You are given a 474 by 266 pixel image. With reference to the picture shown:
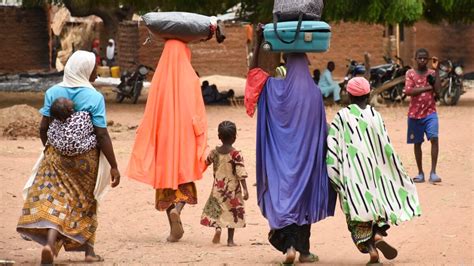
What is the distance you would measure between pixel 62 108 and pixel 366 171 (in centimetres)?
227

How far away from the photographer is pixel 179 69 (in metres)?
9.66

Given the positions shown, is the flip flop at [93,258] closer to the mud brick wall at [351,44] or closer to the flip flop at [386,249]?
the flip flop at [386,249]

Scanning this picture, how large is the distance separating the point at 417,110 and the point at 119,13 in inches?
893

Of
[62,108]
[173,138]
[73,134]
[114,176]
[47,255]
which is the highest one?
[62,108]

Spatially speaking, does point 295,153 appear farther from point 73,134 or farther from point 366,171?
point 73,134

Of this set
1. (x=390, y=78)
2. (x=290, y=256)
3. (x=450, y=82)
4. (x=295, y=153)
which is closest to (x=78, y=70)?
(x=295, y=153)

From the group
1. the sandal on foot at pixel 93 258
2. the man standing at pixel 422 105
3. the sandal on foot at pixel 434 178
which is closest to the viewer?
the sandal on foot at pixel 93 258

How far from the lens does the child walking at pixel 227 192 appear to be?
9250 mm

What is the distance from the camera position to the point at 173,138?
955 centimetres

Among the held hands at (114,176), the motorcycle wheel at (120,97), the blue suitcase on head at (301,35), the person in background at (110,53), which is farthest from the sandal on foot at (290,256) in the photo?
the person in background at (110,53)

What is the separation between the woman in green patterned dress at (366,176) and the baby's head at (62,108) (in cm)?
194

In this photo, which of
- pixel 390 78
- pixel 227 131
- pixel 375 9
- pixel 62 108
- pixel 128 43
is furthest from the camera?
pixel 128 43

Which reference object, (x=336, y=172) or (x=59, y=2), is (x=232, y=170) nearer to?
(x=336, y=172)

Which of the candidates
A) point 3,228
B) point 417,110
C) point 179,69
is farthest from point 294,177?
point 417,110
